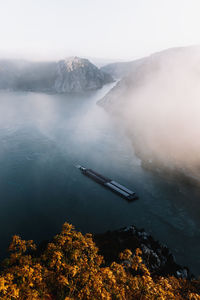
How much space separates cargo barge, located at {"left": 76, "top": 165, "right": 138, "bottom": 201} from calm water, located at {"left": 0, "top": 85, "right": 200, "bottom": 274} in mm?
1409

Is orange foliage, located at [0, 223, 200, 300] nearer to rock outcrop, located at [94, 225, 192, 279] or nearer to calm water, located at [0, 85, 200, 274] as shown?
rock outcrop, located at [94, 225, 192, 279]

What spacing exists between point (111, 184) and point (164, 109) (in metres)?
69.0

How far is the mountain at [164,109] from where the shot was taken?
7112 centimetres

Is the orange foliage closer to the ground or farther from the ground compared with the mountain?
farther from the ground

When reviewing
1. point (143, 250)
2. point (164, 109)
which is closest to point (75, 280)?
point (143, 250)

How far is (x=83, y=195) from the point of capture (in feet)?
178

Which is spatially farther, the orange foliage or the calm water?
the calm water

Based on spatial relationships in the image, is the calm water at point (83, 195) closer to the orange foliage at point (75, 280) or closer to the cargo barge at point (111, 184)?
the cargo barge at point (111, 184)

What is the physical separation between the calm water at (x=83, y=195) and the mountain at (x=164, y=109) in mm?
8328

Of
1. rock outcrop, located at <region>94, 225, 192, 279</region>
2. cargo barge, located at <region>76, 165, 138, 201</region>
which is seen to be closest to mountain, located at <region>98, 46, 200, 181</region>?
cargo barge, located at <region>76, 165, 138, 201</region>

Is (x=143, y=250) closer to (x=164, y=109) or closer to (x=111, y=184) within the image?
(x=111, y=184)

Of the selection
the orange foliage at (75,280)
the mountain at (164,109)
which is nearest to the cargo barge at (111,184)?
the mountain at (164,109)

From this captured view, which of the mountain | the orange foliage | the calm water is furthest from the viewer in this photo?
the mountain

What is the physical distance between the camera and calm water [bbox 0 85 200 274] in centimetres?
4275
